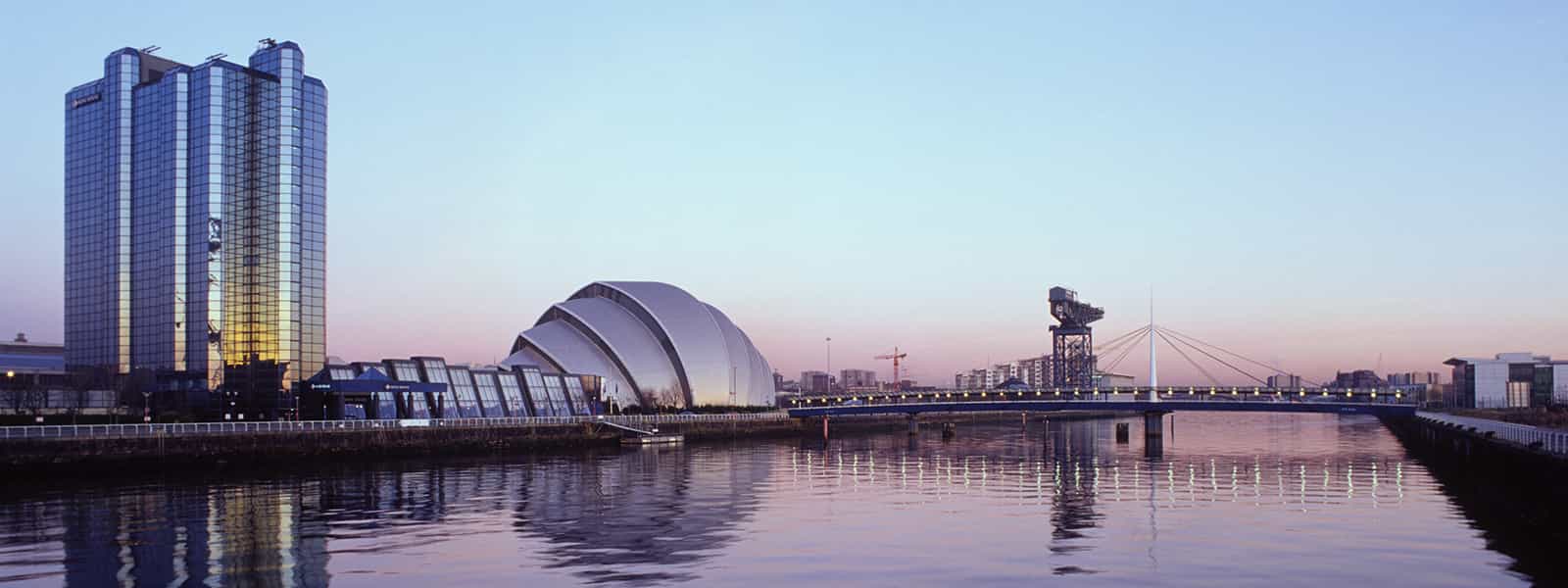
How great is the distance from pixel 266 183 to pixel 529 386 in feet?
84.1

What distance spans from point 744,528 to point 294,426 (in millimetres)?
43531

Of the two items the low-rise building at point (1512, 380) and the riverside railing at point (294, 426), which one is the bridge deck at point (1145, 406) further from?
the low-rise building at point (1512, 380)

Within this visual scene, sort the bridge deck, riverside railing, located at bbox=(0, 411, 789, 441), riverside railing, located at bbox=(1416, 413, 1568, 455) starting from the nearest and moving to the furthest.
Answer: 1. riverside railing, located at bbox=(1416, 413, 1568, 455)
2. riverside railing, located at bbox=(0, 411, 789, 441)
3. the bridge deck

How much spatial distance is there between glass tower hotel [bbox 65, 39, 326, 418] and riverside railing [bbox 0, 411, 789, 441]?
→ 20775mm

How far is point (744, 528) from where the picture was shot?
3622 centimetres

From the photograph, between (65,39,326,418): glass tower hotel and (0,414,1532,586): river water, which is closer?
(0,414,1532,586): river water

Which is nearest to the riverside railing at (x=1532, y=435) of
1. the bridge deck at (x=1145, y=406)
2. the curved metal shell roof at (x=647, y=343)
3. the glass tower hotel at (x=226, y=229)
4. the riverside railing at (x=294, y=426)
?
the bridge deck at (x=1145, y=406)

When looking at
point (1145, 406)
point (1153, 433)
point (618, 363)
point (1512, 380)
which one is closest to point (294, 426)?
point (618, 363)

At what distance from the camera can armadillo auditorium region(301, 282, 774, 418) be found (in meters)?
99.1

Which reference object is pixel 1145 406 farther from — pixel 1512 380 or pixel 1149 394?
pixel 1512 380

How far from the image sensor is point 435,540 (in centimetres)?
3278

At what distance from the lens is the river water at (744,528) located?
27.3 m

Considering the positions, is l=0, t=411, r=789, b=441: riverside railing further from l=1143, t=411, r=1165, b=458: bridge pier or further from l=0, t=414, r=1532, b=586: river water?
l=1143, t=411, r=1165, b=458: bridge pier

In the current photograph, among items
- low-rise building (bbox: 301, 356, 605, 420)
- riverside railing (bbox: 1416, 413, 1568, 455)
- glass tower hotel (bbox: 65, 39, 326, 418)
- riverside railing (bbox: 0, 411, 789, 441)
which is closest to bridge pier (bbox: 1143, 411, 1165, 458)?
riverside railing (bbox: 1416, 413, 1568, 455)
